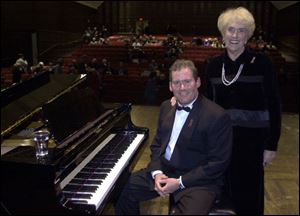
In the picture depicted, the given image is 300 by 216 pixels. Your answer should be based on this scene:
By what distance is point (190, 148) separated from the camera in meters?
2.27

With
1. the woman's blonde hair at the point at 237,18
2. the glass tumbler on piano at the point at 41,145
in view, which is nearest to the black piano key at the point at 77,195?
the glass tumbler on piano at the point at 41,145

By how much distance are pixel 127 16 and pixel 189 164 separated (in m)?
15.2

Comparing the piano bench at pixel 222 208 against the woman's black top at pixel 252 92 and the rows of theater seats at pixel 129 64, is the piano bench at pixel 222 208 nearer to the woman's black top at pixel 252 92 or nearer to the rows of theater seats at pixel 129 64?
the woman's black top at pixel 252 92

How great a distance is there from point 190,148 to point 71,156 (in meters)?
0.65

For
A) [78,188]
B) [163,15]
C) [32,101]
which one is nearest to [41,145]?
[78,188]

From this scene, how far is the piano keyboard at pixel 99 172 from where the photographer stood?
204 centimetres

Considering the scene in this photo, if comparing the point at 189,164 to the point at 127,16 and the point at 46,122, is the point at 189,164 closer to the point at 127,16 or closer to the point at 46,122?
the point at 46,122

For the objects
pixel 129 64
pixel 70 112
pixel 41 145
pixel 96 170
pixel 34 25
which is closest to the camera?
pixel 41 145

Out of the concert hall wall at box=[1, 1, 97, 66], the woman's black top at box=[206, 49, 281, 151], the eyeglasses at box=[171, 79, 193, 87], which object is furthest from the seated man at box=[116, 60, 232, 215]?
the concert hall wall at box=[1, 1, 97, 66]

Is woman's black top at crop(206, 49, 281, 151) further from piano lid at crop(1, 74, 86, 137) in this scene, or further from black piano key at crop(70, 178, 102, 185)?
piano lid at crop(1, 74, 86, 137)

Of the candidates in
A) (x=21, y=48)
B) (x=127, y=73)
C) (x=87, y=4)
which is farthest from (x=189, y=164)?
(x=87, y=4)

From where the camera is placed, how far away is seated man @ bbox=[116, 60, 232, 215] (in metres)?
2.20

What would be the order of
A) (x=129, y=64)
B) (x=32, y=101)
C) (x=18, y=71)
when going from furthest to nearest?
1. (x=129, y=64)
2. (x=18, y=71)
3. (x=32, y=101)

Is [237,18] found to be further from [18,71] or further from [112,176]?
[18,71]
